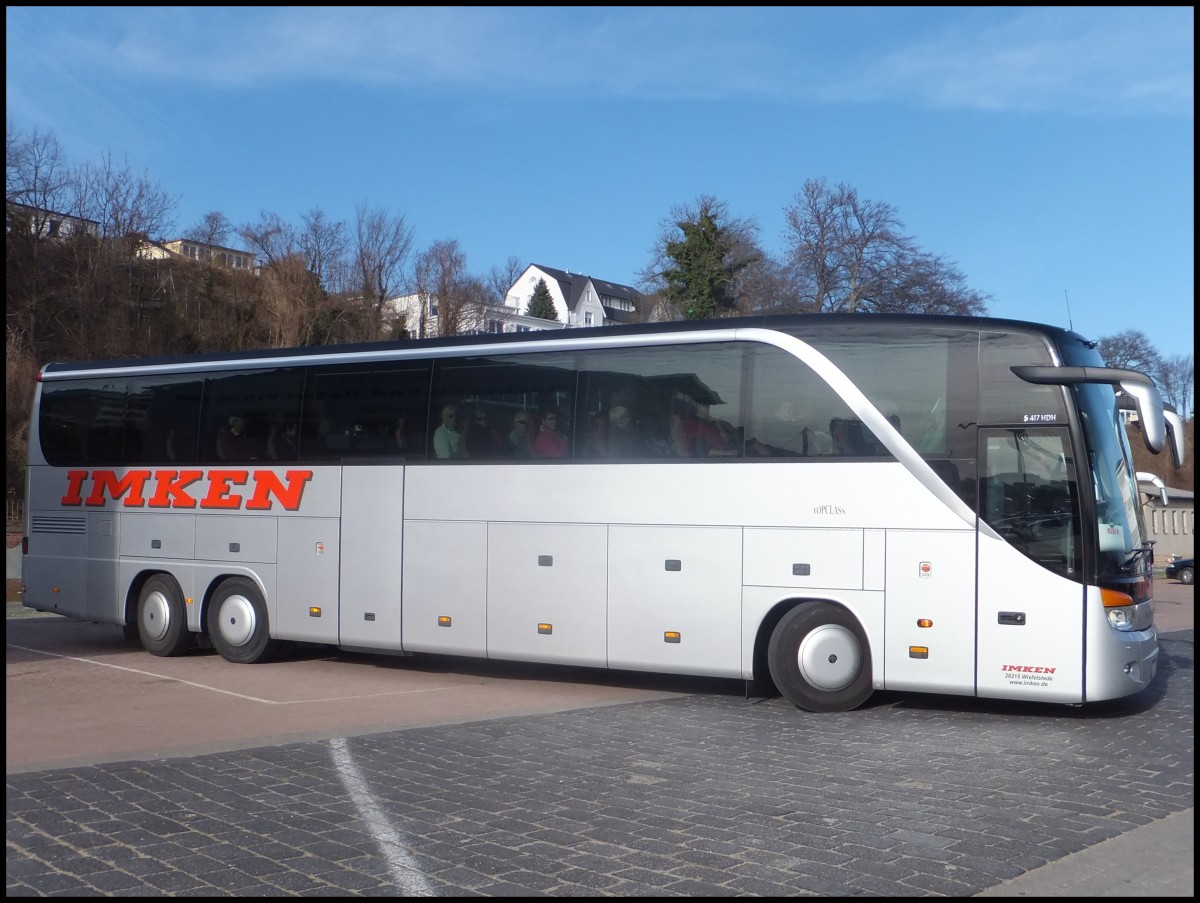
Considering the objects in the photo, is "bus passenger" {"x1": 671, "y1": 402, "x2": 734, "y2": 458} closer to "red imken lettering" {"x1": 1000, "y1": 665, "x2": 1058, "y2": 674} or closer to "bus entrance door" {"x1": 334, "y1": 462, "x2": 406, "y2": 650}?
"red imken lettering" {"x1": 1000, "y1": 665, "x2": 1058, "y2": 674}

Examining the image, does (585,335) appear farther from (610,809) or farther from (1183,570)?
(1183,570)

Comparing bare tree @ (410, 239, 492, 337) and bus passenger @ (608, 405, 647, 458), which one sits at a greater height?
bare tree @ (410, 239, 492, 337)

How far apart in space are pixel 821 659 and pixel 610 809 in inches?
169

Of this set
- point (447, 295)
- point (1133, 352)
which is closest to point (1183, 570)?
point (1133, 352)

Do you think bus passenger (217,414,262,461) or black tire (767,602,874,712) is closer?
black tire (767,602,874,712)

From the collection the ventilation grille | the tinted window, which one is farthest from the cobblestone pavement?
the ventilation grille

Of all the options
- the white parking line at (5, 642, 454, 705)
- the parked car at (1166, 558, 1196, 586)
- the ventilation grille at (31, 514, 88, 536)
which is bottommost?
the parked car at (1166, 558, 1196, 586)

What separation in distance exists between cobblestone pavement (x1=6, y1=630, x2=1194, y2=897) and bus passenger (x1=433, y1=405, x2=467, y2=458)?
3651 mm

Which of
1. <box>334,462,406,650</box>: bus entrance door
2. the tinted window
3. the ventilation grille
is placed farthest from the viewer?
the ventilation grille

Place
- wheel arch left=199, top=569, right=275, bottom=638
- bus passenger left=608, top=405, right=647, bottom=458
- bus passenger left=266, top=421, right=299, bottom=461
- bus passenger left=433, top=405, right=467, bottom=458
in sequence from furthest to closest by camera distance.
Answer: wheel arch left=199, top=569, right=275, bottom=638
bus passenger left=266, top=421, right=299, bottom=461
bus passenger left=433, top=405, right=467, bottom=458
bus passenger left=608, top=405, right=647, bottom=458

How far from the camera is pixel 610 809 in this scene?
7.00 m

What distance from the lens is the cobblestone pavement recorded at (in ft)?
18.4

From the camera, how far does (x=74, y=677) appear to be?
13133 millimetres

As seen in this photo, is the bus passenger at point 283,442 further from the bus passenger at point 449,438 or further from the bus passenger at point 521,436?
the bus passenger at point 521,436
